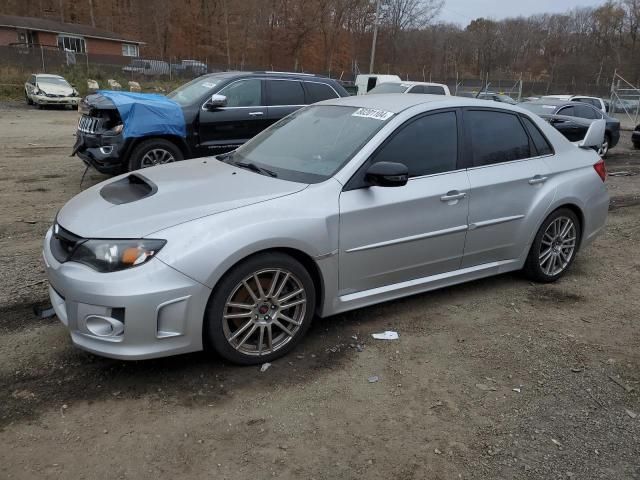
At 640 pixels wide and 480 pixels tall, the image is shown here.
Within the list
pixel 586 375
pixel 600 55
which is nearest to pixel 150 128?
pixel 586 375

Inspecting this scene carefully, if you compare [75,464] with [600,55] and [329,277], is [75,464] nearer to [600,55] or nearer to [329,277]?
[329,277]

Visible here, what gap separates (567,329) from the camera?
411 cm

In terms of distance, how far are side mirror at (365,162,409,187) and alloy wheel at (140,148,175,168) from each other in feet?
15.8

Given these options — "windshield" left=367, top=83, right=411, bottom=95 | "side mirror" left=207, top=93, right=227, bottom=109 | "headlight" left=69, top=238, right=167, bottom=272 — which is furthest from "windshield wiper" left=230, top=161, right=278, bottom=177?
"windshield" left=367, top=83, right=411, bottom=95

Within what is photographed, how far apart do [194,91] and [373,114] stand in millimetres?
5087

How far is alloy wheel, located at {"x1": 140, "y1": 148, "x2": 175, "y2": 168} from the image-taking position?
7.61m

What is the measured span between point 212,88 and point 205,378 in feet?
19.3

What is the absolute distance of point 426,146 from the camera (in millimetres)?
4059

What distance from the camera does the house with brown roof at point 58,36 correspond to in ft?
161

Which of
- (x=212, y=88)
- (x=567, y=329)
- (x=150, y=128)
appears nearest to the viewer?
(x=567, y=329)

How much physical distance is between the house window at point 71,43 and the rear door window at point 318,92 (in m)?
51.9

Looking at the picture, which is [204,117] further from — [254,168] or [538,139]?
[538,139]

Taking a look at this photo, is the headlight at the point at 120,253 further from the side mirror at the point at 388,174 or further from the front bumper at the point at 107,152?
the front bumper at the point at 107,152

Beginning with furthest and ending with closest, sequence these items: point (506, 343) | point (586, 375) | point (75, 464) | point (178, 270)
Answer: point (506, 343), point (586, 375), point (178, 270), point (75, 464)
